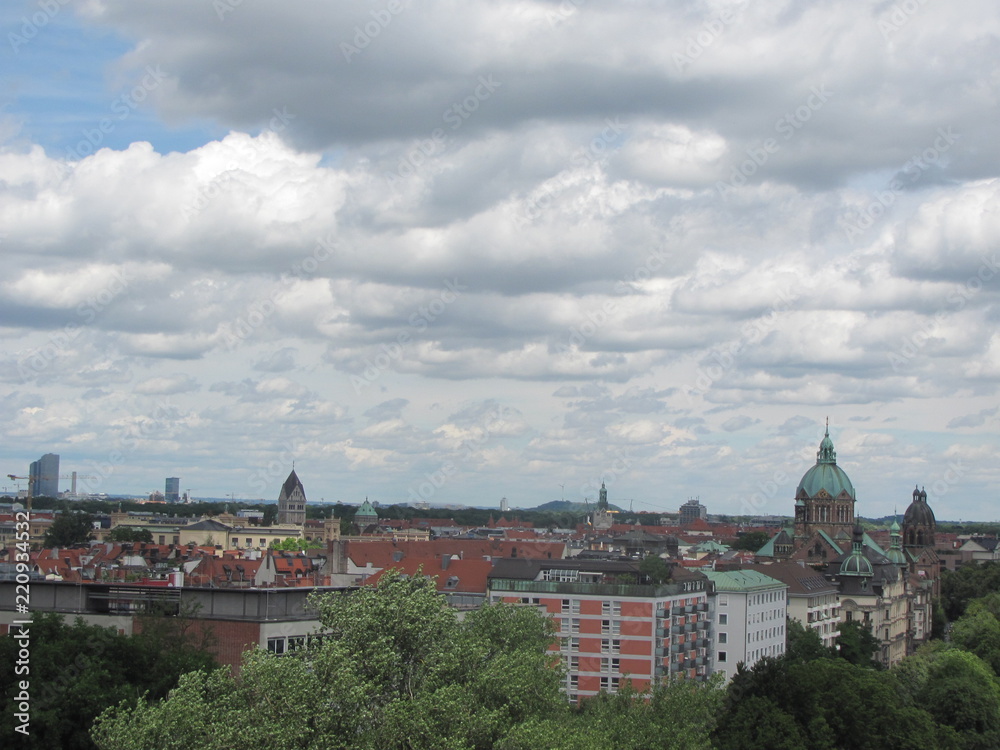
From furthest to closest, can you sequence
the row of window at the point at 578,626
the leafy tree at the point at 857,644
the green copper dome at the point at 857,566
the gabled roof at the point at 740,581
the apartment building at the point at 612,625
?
the green copper dome at the point at 857,566 → the leafy tree at the point at 857,644 → the gabled roof at the point at 740,581 → the row of window at the point at 578,626 → the apartment building at the point at 612,625

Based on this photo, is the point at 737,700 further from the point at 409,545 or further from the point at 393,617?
the point at 409,545

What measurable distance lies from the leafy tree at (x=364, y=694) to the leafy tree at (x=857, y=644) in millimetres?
82059

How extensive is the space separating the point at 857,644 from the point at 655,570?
33522mm

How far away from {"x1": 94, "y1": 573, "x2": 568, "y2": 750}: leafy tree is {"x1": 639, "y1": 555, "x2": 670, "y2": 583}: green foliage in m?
56.3

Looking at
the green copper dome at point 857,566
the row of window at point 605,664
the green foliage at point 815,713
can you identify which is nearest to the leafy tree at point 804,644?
the row of window at point 605,664

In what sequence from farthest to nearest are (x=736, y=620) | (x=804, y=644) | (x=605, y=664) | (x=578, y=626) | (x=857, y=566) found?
(x=857, y=566) < (x=736, y=620) < (x=804, y=644) < (x=578, y=626) < (x=605, y=664)

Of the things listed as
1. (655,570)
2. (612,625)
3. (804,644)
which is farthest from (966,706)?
(655,570)

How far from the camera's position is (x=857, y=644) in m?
132

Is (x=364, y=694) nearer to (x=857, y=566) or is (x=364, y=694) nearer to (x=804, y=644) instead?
(x=804, y=644)

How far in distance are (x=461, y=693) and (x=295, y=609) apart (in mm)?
23555

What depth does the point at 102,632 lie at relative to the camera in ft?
171

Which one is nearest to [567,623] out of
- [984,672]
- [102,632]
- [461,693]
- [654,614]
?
[654,614]

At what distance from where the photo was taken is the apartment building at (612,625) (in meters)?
95.1

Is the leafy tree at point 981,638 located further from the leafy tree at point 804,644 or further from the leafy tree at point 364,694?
the leafy tree at point 364,694
